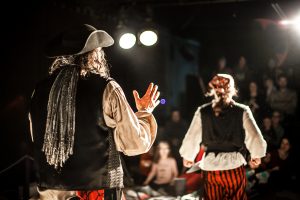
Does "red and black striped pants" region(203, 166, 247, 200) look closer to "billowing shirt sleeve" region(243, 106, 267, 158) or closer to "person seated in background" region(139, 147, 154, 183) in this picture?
"billowing shirt sleeve" region(243, 106, 267, 158)

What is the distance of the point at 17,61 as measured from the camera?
711 centimetres

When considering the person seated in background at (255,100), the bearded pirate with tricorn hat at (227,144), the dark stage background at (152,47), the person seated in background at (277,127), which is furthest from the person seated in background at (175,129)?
the bearded pirate with tricorn hat at (227,144)

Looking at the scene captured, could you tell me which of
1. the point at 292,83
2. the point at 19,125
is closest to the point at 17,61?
the point at 19,125

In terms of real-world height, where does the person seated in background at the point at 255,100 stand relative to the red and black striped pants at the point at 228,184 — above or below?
above

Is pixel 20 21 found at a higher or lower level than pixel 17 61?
higher

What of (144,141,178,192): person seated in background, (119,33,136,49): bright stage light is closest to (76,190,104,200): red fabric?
(119,33,136,49): bright stage light

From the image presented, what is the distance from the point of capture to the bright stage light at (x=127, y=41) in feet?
23.0

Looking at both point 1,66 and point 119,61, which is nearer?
point 1,66

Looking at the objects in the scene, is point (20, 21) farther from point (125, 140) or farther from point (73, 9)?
point (125, 140)

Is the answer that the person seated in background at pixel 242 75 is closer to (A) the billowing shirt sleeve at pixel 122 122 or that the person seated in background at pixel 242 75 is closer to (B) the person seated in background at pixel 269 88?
(B) the person seated in background at pixel 269 88

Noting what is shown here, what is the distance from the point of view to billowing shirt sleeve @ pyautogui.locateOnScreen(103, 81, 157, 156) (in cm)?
252

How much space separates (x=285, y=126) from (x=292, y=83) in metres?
1.28

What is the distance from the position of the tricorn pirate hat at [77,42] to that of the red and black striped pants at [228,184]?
6.97ft

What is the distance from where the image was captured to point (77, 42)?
8.78ft
